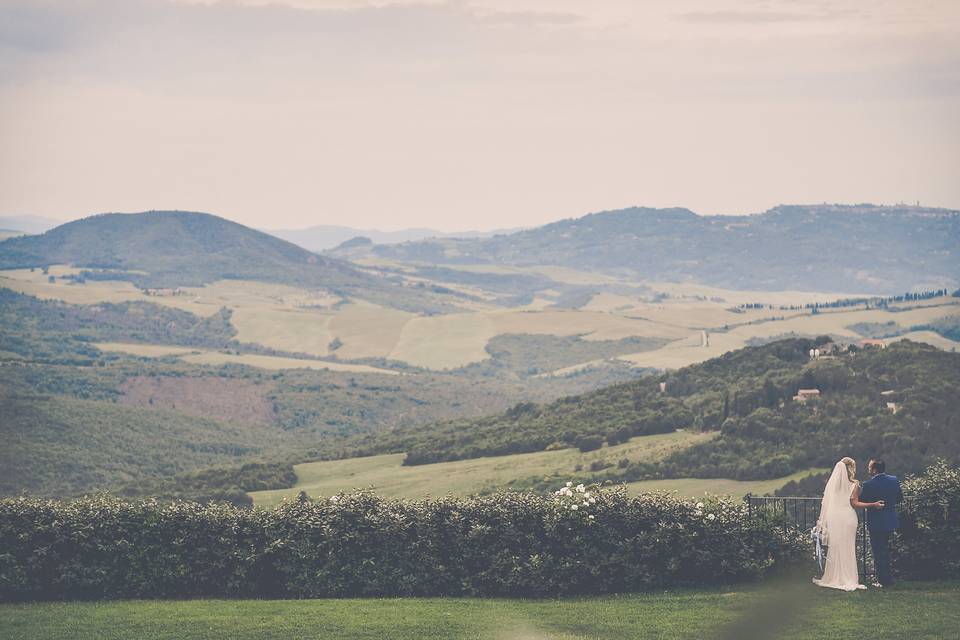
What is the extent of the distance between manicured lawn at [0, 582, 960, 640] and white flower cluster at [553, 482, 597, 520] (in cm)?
165

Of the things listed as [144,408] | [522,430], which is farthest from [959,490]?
[144,408]

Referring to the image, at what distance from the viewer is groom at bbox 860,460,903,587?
59.6 feet

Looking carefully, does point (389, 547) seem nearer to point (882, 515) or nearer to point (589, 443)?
point (882, 515)

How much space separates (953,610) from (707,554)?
4260 mm

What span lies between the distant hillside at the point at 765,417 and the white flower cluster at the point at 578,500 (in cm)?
4561

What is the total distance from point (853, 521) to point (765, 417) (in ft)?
183

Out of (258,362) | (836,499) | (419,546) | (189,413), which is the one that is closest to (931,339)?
(258,362)

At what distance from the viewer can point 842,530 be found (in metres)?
18.2

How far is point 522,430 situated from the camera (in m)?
93.2

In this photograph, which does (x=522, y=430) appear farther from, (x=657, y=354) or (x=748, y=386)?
(x=657, y=354)

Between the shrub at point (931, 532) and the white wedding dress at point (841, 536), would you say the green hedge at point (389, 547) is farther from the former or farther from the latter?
the shrub at point (931, 532)

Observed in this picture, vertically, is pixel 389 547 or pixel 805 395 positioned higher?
pixel 389 547

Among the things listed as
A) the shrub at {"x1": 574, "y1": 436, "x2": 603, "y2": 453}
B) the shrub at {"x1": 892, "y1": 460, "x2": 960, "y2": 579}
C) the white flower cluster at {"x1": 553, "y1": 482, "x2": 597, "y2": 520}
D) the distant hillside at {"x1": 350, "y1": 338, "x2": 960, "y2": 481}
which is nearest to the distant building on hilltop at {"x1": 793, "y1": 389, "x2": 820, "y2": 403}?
the distant hillside at {"x1": 350, "y1": 338, "x2": 960, "y2": 481}

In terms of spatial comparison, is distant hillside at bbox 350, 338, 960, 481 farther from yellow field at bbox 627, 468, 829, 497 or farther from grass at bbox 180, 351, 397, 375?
grass at bbox 180, 351, 397, 375
